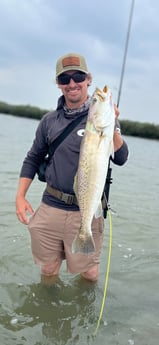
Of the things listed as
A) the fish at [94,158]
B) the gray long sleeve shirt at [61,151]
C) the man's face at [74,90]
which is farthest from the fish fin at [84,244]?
the man's face at [74,90]

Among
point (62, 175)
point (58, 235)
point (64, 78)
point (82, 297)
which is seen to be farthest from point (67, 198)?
point (82, 297)

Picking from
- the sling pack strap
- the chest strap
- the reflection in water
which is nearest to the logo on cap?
the sling pack strap

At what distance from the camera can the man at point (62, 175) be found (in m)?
4.69

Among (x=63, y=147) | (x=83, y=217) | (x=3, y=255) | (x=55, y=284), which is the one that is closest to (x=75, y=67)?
(x=63, y=147)

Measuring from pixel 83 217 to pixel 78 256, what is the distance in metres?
0.97

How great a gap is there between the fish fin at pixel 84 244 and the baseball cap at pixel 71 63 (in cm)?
177

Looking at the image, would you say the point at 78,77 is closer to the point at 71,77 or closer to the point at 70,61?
the point at 71,77

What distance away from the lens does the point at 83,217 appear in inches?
167

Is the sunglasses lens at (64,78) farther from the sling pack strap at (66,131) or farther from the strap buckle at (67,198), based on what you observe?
the strap buckle at (67,198)

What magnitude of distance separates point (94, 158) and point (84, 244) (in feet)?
3.25

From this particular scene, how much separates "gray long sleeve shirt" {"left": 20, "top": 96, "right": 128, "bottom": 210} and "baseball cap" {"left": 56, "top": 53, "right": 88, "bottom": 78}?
0.39m

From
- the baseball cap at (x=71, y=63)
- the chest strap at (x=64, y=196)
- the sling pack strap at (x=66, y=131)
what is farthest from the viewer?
the chest strap at (x=64, y=196)

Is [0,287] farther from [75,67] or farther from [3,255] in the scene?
[75,67]

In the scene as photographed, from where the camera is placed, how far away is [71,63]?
183 inches
